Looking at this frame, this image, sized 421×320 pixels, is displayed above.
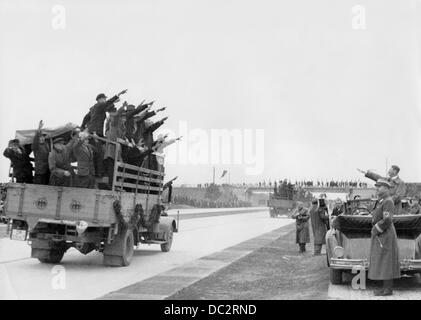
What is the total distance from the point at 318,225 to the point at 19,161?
8649 millimetres

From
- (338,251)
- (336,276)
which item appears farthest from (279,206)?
(338,251)

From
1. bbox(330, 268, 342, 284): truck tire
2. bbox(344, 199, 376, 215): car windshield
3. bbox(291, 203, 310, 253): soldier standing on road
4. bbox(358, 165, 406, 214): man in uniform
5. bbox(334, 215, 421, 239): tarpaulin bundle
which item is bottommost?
bbox(330, 268, 342, 284): truck tire

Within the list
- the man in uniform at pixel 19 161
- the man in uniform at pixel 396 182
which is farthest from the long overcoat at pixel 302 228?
the man in uniform at pixel 19 161

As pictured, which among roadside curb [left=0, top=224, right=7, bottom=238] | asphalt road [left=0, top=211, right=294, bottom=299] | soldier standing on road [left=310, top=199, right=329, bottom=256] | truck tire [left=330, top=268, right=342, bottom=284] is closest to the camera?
asphalt road [left=0, top=211, right=294, bottom=299]

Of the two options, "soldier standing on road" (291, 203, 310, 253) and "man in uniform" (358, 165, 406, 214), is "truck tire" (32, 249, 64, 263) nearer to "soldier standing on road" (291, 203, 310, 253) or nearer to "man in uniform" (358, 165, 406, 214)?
"man in uniform" (358, 165, 406, 214)

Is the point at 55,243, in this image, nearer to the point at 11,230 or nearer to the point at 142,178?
the point at 11,230

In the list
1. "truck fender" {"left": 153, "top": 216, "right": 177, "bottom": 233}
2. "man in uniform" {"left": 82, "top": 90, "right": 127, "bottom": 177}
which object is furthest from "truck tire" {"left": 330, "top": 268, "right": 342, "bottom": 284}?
"truck fender" {"left": 153, "top": 216, "right": 177, "bottom": 233}

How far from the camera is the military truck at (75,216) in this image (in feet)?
38.2

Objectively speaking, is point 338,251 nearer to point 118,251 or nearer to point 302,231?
point 118,251

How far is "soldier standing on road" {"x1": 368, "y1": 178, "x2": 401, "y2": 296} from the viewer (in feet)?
29.1

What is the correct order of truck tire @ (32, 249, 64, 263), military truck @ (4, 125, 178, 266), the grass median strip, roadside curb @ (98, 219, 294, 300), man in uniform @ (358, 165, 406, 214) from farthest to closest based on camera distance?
truck tire @ (32, 249, 64, 263) < military truck @ (4, 125, 178, 266) < man in uniform @ (358, 165, 406, 214) < the grass median strip < roadside curb @ (98, 219, 294, 300)

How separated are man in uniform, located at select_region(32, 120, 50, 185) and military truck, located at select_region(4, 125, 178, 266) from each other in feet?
0.91

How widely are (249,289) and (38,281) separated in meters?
3.79
